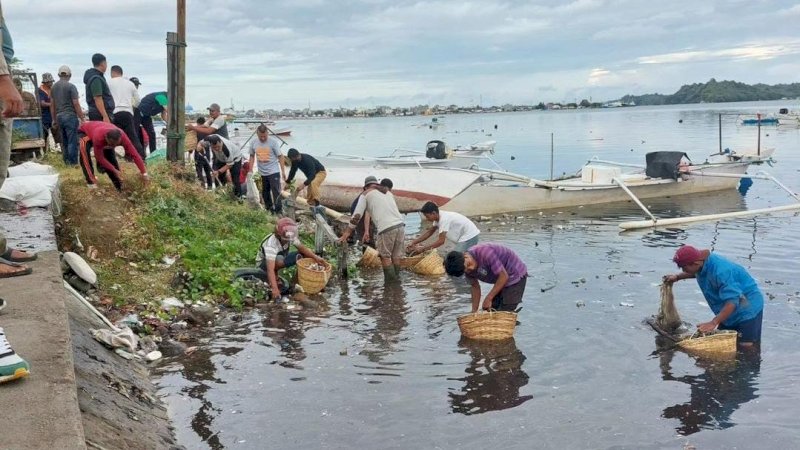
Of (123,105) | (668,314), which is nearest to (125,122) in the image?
(123,105)

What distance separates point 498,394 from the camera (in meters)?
6.64

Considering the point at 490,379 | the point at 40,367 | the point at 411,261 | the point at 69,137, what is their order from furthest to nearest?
the point at 69,137 → the point at 411,261 → the point at 490,379 → the point at 40,367

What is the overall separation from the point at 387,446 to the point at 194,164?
36.2ft

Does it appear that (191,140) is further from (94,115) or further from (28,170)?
(28,170)

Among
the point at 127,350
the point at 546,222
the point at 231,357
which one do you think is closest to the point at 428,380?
the point at 231,357

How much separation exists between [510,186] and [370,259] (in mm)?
8723

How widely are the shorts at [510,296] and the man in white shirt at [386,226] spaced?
126 inches

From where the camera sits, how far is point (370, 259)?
1250 centimetres

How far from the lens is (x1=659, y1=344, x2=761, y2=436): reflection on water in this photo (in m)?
6.05

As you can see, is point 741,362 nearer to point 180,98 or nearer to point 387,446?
point 387,446

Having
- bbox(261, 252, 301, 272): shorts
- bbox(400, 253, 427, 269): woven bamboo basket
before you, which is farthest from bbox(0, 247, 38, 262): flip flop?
bbox(400, 253, 427, 269): woven bamboo basket

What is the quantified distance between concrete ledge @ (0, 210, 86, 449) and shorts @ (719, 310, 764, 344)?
268 inches

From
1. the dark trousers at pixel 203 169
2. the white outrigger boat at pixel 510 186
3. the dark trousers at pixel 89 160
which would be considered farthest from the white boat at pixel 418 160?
the dark trousers at pixel 89 160

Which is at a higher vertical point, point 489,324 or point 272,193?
point 272,193
